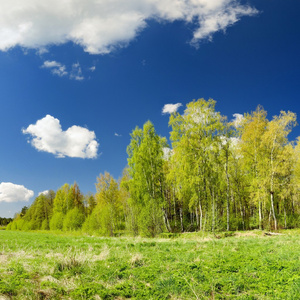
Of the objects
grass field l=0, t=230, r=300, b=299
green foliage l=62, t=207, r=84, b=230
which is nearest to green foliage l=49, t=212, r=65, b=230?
green foliage l=62, t=207, r=84, b=230

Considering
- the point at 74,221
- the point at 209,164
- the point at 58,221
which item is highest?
the point at 209,164

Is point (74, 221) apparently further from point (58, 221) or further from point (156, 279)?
point (156, 279)

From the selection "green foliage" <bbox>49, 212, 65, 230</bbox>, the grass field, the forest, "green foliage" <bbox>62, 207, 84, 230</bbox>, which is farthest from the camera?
"green foliage" <bbox>49, 212, 65, 230</bbox>

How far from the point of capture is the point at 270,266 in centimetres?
623

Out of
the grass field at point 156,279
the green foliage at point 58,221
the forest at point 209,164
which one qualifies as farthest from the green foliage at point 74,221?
the grass field at point 156,279

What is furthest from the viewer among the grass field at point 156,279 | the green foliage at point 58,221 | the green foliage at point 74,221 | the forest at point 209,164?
the green foliage at point 58,221

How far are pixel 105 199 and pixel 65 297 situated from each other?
124 ft

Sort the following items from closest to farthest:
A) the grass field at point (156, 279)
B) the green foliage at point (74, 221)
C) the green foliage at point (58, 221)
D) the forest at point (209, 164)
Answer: the grass field at point (156, 279), the forest at point (209, 164), the green foliage at point (74, 221), the green foliage at point (58, 221)

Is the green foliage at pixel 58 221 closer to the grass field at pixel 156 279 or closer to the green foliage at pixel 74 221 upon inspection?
the green foliage at pixel 74 221

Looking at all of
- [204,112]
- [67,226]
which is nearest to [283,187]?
[204,112]

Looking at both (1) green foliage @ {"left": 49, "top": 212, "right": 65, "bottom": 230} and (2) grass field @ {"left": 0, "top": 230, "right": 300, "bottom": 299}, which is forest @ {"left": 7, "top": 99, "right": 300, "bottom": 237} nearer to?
(2) grass field @ {"left": 0, "top": 230, "right": 300, "bottom": 299}

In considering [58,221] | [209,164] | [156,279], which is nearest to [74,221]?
[58,221]

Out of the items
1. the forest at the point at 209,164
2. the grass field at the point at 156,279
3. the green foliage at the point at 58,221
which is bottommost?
the green foliage at the point at 58,221

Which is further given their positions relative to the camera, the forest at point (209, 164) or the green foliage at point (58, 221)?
the green foliage at point (58, 221)
